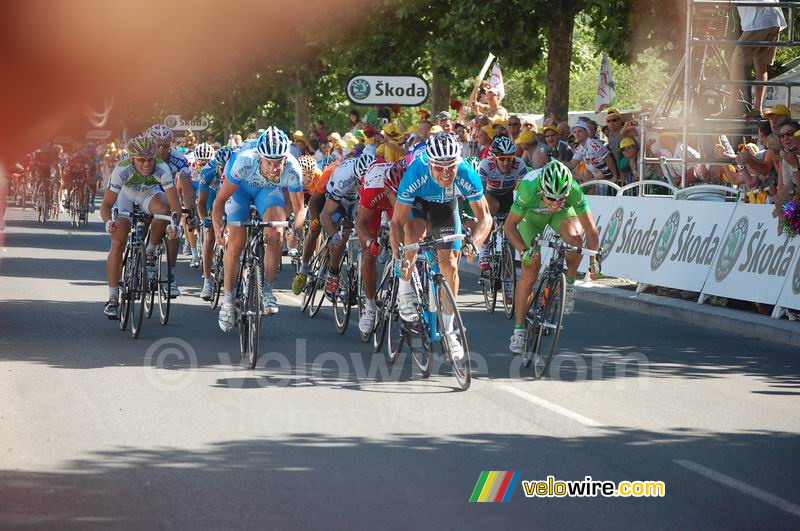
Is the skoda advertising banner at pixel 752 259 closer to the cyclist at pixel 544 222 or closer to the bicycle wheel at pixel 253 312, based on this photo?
the cyclist at pixel 544 222

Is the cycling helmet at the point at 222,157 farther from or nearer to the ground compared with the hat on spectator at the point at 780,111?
nearer to the ground

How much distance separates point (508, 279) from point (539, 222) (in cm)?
373

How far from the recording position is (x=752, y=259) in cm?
1420

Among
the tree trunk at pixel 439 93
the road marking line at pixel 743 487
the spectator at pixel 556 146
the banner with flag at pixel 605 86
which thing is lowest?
the road marking line at pixel 743 487

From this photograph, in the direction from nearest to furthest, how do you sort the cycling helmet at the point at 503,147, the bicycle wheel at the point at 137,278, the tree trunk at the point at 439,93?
the bicycle wheel at the point at 137,278
the cycling helmet at the point at 503,147
the tree trunk at the point at 439,93

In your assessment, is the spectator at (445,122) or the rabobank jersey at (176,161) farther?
the spectator at (445,122)

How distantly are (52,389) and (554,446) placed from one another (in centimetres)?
368

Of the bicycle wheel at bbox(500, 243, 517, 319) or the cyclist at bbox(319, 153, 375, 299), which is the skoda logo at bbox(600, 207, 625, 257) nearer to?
the bicycle wheel at bbox(500, 243, 517, 319)

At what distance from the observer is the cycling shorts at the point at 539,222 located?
10594 millimetres

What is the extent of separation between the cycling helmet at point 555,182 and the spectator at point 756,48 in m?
9.06

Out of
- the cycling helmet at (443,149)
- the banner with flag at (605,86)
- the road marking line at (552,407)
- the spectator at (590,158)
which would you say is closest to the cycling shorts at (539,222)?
the cycling helmet at (443,149)

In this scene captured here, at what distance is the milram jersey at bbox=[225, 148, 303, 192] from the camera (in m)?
11.1

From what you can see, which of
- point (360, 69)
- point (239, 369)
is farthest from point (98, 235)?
point (239, 369)

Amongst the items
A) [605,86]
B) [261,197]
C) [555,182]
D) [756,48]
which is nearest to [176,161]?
[261,197]
